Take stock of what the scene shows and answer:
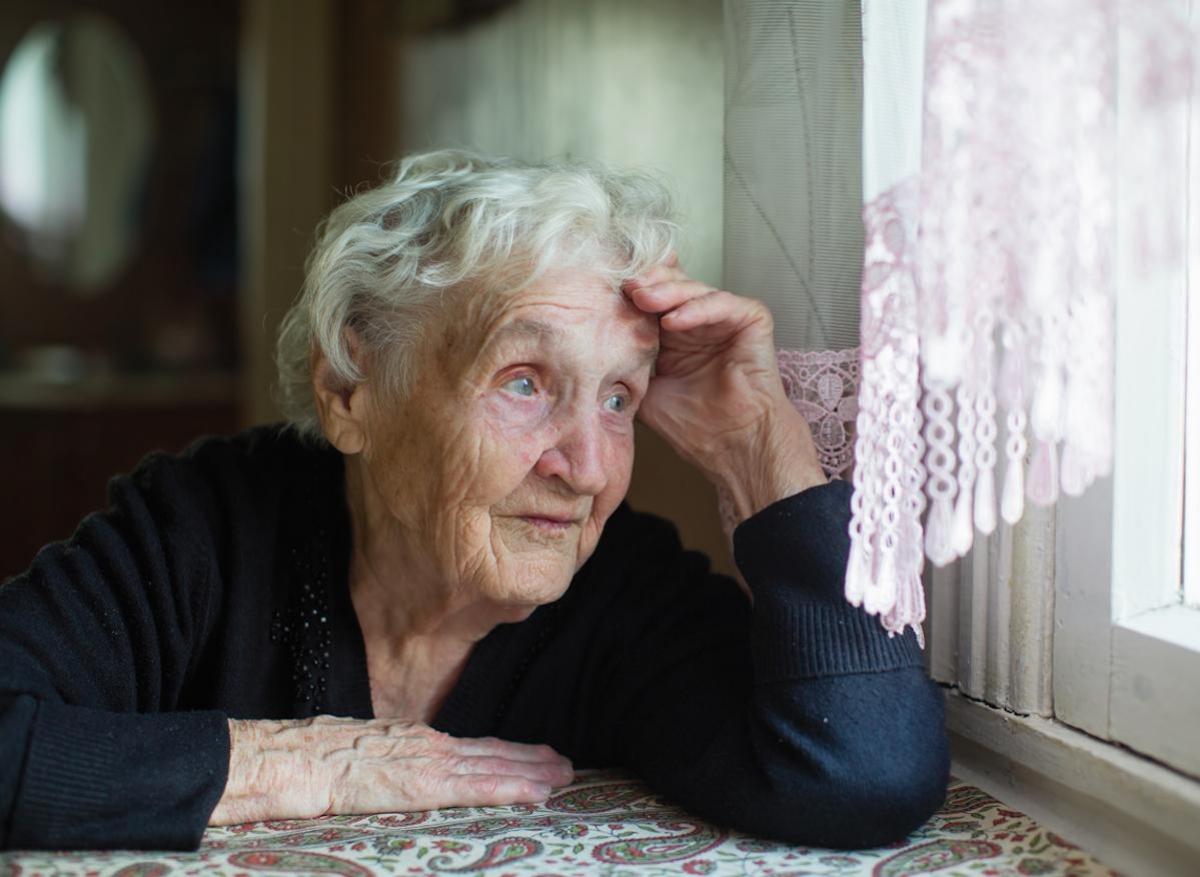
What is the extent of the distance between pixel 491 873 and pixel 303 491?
621 millimetres

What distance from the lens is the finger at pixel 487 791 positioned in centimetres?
130

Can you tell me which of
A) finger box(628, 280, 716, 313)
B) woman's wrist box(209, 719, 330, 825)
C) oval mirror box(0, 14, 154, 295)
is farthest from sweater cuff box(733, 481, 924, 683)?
oval mirror box(0, 14, 154, 295)

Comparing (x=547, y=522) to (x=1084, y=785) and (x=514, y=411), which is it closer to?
(x=514, y=411)

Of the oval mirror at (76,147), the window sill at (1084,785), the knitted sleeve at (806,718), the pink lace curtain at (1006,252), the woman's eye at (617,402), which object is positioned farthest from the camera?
the oval mirror at (76,147)

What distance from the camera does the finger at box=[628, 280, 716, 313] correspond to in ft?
4.43

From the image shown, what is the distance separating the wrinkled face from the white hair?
31mm

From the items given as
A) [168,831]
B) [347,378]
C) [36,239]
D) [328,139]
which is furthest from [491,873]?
[36,239]

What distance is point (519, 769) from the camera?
136 cm

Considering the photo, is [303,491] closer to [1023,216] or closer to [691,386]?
[691,386]

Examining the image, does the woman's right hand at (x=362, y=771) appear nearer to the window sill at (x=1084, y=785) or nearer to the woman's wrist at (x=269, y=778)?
the woman's wrist at (x=269, y=778)

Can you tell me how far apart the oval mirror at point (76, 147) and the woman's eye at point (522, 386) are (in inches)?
173

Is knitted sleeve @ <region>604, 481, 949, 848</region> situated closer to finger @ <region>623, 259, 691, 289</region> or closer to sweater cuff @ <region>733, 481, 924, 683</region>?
sweater cuff @ <region>733, 481, 924, 683</region>

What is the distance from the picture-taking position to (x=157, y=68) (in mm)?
5281

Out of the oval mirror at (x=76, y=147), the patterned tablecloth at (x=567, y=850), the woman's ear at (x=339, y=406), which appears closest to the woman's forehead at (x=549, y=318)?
the woman's ear at (x=339, y=406)
